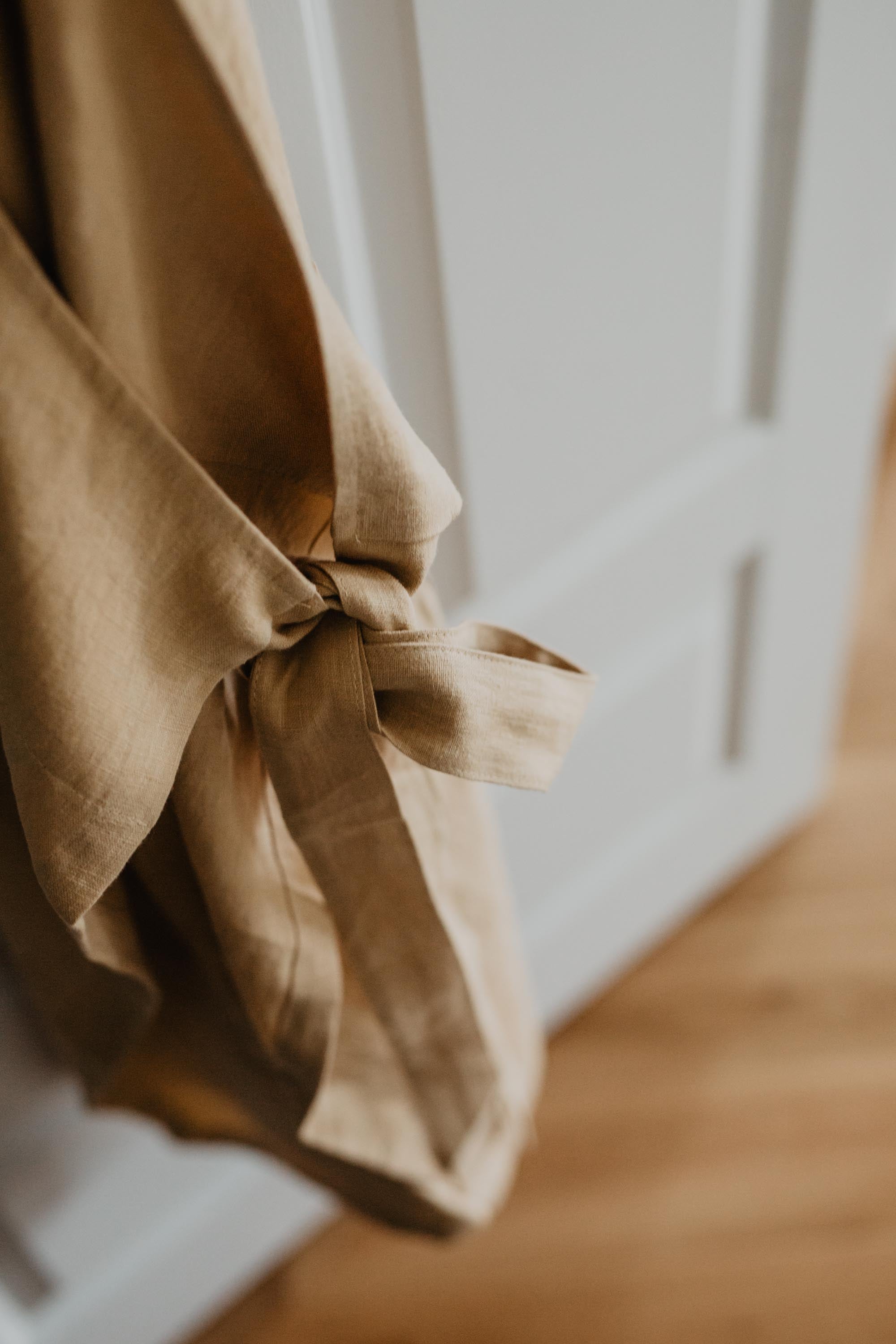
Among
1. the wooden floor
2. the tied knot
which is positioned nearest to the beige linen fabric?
the tied knot

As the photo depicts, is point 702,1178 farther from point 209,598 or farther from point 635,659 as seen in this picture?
point 209,598

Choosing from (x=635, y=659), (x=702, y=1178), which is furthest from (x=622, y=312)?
(x=702, y=1178)

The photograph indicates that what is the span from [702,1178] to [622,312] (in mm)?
839

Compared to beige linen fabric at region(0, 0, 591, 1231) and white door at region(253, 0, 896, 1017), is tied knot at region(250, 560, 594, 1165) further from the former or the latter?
white door at region(253, 0, 896, 1017)

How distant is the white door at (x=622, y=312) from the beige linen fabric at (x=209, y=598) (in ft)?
0.46

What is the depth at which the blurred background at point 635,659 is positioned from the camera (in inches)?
20.6

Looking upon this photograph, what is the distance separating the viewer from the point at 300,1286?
1004 millimetres

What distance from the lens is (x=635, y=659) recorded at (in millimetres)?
877

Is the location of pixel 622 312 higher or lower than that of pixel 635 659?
higher

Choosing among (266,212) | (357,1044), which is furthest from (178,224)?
(357,1044)

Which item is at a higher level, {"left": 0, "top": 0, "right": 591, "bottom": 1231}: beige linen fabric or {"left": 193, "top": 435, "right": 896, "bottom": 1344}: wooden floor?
{"left": 0, "top": 0, "right": 591, "bottom": 1231}: beige linen fabric

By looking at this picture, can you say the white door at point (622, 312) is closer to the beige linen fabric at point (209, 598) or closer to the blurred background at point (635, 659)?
the blurred background at point (635, 659)

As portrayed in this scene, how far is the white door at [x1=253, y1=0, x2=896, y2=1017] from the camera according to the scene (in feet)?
1.60

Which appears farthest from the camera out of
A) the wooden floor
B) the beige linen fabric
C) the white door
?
the wooden floor
